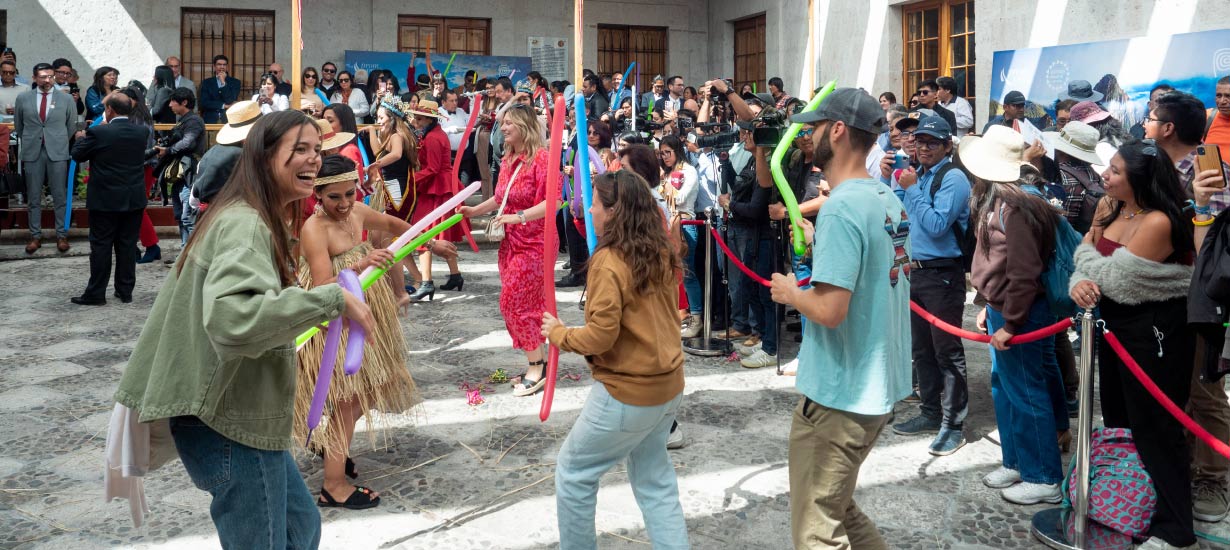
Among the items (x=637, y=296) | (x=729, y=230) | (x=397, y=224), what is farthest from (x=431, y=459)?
(x=729, y=230)

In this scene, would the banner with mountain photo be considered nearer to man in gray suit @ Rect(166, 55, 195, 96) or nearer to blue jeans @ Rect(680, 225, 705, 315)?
blue jeans @ Rect(680, 225, 705, 315)

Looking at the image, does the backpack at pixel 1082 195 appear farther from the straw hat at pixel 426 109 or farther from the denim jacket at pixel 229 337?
the straw hat at pixel 426 109

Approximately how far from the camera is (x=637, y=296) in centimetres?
343

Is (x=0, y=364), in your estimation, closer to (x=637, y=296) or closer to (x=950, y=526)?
(x=637, y=296)

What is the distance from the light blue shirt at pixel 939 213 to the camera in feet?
16.8

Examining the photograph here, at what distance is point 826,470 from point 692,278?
4971 mm

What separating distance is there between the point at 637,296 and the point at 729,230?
4129 millimetres

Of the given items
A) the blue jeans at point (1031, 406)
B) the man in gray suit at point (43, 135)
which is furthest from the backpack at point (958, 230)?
the man in gray suit at point (43, 135)

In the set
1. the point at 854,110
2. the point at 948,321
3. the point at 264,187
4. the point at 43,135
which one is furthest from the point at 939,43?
the point at 264,187

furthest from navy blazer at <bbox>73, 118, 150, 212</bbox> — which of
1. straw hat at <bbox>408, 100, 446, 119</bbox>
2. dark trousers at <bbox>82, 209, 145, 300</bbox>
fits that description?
straw hat at <bbox>408, 100, 446, 119</bbox>

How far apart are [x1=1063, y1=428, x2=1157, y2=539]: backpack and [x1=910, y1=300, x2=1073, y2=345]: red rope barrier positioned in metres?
0.45

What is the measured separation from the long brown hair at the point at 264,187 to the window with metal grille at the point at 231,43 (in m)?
16.0

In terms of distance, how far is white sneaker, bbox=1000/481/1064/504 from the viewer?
4.41 meters

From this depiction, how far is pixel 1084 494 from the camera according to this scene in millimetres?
3893
